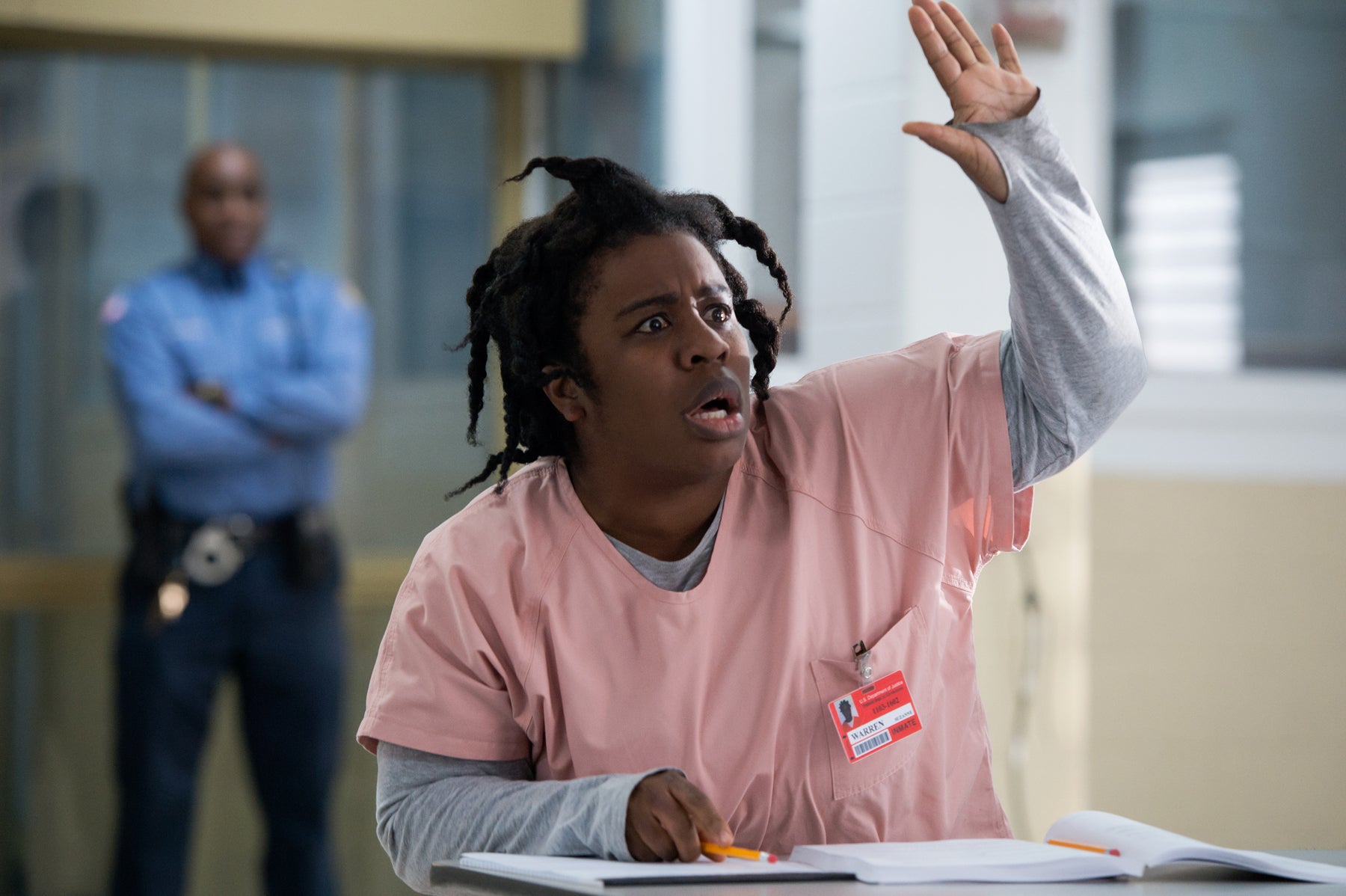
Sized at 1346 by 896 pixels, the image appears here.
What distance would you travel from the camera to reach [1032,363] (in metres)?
1.51

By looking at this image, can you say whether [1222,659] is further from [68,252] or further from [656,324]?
[68,252]

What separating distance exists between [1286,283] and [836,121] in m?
1.50

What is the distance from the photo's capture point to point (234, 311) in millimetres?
3605

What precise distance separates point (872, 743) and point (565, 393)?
517mm

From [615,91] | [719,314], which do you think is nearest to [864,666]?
[719,314]

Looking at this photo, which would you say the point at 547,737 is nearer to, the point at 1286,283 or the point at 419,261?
the point at 419,261

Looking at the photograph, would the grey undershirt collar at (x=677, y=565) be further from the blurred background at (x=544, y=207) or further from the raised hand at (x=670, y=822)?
the blurred background at (x=544, y=207)

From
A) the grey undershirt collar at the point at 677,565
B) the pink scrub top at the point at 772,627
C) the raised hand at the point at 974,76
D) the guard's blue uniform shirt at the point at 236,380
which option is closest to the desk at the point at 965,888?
the pink scrub top at the point at 772,627

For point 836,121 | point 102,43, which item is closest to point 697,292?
point 836,121

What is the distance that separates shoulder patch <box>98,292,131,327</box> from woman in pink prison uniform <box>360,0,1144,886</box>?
7.42 feet

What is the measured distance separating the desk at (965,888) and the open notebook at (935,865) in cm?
1

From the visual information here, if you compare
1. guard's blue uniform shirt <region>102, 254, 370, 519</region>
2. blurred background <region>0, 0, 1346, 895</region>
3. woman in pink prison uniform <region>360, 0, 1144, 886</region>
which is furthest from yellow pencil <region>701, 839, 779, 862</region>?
guard's blue uniform shirt <region>102, 254, 370, 519</region>

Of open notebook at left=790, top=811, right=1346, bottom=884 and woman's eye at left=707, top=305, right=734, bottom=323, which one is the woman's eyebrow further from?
open notebook at left=790, top=811, right=1346, bottom=884

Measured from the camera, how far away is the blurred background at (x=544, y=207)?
Result: 3.54 metres
